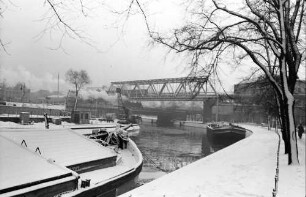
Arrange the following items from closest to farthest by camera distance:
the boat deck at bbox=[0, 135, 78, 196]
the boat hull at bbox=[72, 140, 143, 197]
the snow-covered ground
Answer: the snow-covered ground < the boat deck at bbox=[0, 135, 78, 196] < the boat hull at bbox=[72, 140, 143, 197]

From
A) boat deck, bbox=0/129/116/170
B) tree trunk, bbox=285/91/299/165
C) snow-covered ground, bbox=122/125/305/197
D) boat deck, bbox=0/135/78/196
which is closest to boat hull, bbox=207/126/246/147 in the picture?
boat deck, bbox=0/129/116/170

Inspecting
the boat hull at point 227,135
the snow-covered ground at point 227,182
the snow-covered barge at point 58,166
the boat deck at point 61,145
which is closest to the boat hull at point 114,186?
the snow-covered barge at point 58,166

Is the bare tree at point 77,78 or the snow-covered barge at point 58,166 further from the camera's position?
the bare tree at point 77,78

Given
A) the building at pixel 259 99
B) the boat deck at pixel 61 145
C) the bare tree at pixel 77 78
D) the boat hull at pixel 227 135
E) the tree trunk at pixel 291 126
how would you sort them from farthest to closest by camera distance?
the bare tree at pixel 77 78, the boat hull at pixel 227 135, the building at pixel 259 99, the boat deck at pixel 61 145, the tree trunk at pixel 291 126

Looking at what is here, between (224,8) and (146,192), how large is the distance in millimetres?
8765

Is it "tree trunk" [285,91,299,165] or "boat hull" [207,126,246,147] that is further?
"boat hull" [207,126,246,147]

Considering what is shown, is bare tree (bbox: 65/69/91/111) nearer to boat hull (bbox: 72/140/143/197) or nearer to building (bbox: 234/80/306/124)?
building (bbox: 234/80/306/124)

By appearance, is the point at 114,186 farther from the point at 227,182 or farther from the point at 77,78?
Result: the point at 77,78

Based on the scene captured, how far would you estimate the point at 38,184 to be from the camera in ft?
34.1

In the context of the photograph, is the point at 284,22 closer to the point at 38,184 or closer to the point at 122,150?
the point at 38,184

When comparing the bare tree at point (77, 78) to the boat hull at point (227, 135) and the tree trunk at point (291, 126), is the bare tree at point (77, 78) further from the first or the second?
the tree trunk at point (291, 126)

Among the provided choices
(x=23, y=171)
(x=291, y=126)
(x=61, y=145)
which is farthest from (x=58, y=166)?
(x=291, y=126)

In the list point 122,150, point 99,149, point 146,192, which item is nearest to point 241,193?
A: point 146,192

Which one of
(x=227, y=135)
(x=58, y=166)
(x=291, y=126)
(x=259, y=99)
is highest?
(x=259, y=99)
